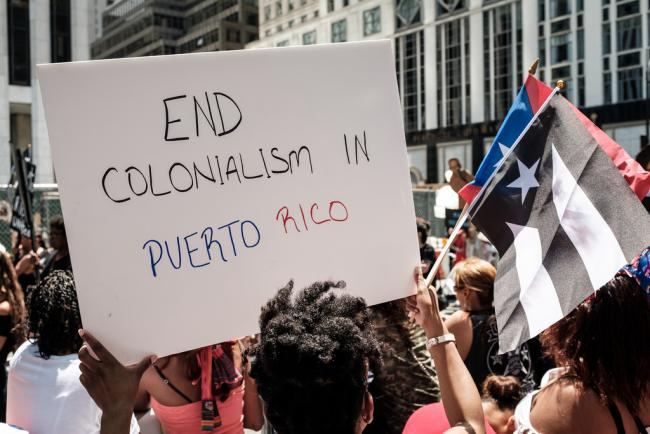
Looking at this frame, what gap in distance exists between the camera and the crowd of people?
4.38 feet

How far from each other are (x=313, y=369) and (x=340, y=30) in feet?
193

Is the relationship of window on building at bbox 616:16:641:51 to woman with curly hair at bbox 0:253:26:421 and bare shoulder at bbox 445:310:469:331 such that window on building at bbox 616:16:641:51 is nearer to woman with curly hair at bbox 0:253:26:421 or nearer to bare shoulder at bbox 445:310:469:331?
bare shoulder at bbox 445:310:469:331

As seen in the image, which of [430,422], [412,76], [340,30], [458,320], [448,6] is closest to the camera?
[430,422]

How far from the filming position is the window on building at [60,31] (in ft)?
84.1

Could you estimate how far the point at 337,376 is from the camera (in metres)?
1.32

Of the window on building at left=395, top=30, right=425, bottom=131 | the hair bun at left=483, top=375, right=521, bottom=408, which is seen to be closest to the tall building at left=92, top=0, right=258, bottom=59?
the window on building at left=395, top=30, right=425, bottom=131

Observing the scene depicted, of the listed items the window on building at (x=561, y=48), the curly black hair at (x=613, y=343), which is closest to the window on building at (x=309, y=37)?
the window on building at (x=561, y=48)

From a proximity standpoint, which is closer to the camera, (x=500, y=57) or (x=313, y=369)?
(x=313, y=369)

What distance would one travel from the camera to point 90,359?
1.44 m

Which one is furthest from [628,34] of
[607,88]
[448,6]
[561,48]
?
[448,6]

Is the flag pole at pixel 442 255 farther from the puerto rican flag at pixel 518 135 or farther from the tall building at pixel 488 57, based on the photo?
the tall building at pixel 488 57

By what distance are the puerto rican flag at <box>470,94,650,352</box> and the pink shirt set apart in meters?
1.17

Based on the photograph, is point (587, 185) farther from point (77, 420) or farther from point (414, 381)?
point (77, 420)

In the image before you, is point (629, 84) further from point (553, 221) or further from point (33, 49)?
point (553, 221)
